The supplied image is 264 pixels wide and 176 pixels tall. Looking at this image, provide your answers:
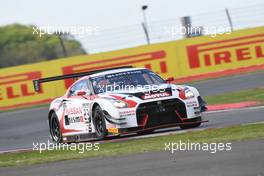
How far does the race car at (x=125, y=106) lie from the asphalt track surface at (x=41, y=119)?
1075 mm

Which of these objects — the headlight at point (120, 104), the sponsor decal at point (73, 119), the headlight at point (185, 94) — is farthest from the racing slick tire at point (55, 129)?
the headlight at point (185, 94)

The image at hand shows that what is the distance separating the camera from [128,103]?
515 inches

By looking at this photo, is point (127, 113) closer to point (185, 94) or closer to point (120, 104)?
point (120, 104)

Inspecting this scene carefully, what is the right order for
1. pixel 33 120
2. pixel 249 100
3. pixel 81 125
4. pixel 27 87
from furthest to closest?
pixel 27 87, pixel 33 120, pixel 249 100, pixel 81 125

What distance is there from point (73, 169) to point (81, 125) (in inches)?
183

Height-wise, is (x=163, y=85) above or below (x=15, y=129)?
above

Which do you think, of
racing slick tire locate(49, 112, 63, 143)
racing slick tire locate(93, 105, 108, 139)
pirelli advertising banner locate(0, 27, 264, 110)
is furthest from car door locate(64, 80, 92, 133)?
pirelli advertising banner locate(0, 27, 264, 110)

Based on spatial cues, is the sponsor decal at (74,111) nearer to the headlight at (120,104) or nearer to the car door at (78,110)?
the car door at (78,110)

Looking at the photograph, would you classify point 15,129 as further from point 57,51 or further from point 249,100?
point 57,51

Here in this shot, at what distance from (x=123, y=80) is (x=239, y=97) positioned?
22.0 feet

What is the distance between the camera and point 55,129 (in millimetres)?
15523

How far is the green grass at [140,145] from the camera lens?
11039 mm

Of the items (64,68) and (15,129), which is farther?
(64,68)

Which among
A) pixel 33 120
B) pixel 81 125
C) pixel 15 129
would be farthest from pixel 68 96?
pixel 33 120
